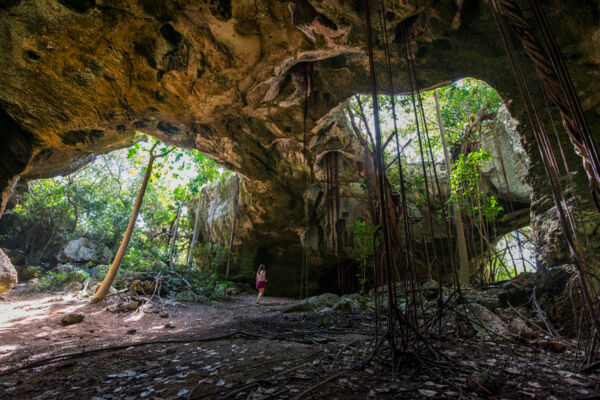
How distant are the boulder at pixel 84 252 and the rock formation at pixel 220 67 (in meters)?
9.90

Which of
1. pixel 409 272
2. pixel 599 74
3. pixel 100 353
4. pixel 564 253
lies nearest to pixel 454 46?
pixel 599 74

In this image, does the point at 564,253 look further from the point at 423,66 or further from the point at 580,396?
the point at 423,66

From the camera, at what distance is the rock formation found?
123 inches

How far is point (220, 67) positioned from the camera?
13.3 ft

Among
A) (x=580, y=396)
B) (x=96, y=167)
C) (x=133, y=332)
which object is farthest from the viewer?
(x=96, y=167)

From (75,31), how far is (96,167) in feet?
48.8

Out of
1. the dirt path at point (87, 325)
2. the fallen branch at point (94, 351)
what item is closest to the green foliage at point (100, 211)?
the dirt path at point (87, 325)

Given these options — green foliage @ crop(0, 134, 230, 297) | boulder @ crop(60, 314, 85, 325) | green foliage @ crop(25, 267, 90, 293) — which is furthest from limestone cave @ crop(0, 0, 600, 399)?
green foliage @ crop(0, 134, 230, 297)

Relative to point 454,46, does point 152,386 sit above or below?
below

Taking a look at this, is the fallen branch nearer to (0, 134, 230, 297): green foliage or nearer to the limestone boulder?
the limestone boulder

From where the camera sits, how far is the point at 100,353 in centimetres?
262

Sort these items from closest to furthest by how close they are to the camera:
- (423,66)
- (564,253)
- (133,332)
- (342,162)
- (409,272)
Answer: (409,272) < (564,253) < (133,332) < (423,66) < (342,162)

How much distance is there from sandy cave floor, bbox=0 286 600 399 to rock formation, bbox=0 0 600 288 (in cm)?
216

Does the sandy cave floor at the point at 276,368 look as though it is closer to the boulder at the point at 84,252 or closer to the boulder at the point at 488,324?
the boulder at the point at 488,324
